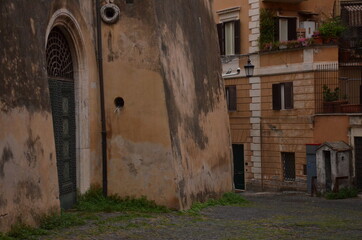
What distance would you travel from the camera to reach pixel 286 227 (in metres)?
14.3

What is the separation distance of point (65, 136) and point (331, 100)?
1565 cm

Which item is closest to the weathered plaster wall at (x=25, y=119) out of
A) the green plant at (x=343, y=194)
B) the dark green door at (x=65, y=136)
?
the dark green door at (x=65, y=136)

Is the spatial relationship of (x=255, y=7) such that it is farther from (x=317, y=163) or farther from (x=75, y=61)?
(x=75, y=61)

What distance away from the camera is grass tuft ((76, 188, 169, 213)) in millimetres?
15594

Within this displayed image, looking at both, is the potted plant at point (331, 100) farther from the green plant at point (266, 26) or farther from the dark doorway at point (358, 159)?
the green plant at point (266, 26)

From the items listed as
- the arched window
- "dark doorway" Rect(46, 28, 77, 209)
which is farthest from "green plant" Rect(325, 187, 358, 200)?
the arched window

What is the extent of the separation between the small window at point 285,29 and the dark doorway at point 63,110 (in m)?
17.3

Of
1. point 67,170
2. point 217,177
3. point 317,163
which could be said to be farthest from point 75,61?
point 317,163

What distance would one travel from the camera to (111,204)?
52.5 feet

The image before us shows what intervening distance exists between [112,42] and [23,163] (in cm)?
473

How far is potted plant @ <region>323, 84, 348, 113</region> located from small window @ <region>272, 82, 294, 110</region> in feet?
5.81

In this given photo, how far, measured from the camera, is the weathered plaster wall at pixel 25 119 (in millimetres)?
12031

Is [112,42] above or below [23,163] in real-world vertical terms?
above

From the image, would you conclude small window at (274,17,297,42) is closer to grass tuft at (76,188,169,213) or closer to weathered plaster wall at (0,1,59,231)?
grass tuft at (76,188,169,213)
